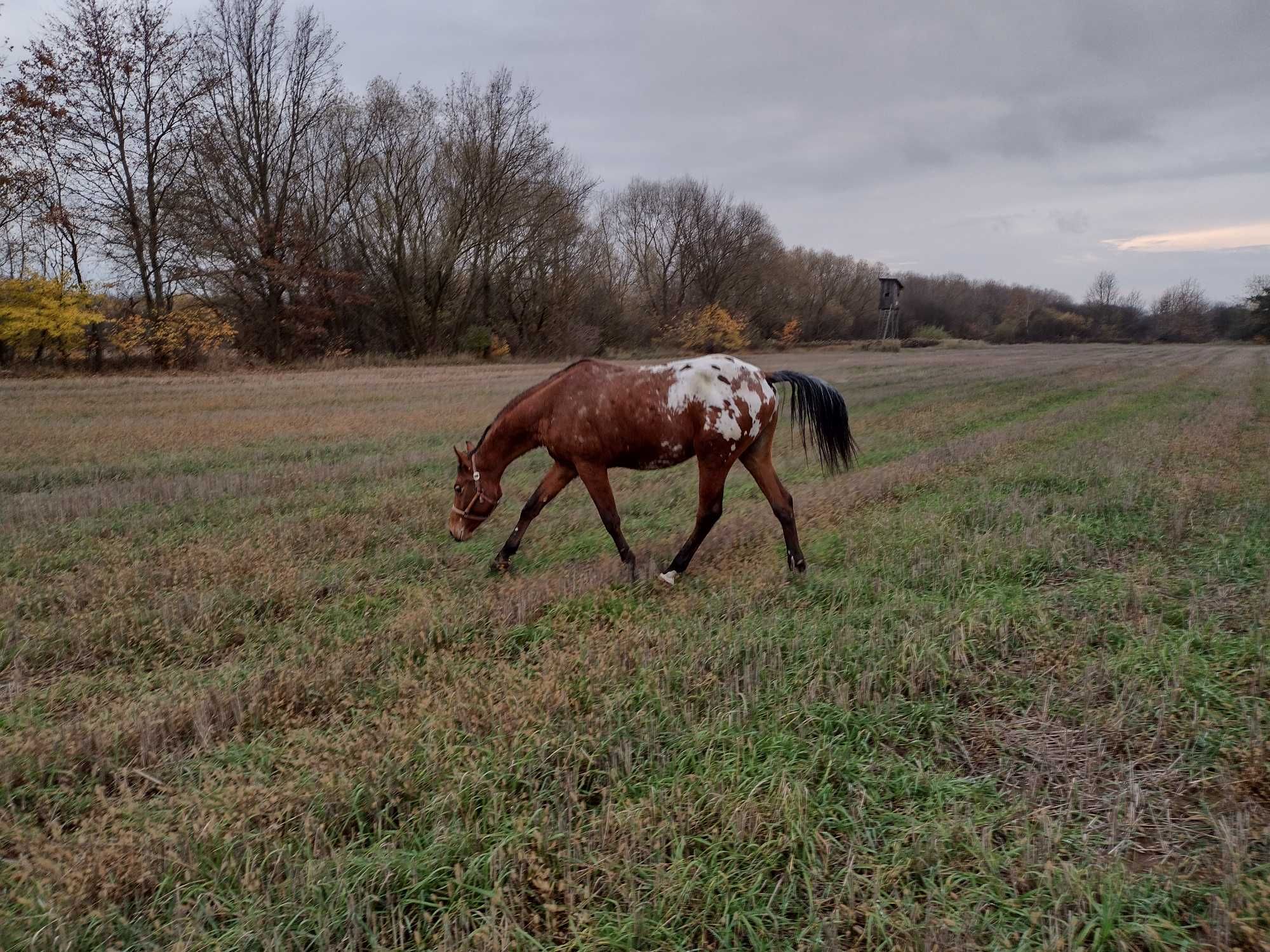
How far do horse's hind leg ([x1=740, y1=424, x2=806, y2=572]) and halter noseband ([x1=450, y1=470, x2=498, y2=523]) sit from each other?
7.70 feet

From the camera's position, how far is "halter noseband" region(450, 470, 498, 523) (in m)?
6.45

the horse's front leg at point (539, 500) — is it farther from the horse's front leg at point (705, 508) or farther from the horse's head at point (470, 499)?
the horse's front leg at point (705, 508)

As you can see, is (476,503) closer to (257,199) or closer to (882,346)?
(257,199)

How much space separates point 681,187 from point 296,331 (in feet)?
123

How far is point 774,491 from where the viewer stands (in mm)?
6027

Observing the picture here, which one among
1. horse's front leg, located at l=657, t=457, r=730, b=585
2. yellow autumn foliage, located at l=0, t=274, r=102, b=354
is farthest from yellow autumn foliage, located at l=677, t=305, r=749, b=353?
horse's front leg, located at l=657, t=457, r=730, b=585

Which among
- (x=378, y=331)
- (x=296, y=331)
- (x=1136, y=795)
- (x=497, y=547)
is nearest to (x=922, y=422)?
(x=497, y=547)

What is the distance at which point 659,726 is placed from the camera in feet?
11.3

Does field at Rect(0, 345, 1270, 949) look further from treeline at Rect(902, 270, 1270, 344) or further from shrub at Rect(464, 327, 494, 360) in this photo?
treeline at Rect(902, 270, 1270, 344)

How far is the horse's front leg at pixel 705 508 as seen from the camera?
5.78 meters

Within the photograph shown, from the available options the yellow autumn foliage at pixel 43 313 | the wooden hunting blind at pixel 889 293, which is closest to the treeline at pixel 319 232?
the yellow autumn foliage at pixel 43 313

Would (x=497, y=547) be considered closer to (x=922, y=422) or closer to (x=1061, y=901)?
(x=1061, y=901)

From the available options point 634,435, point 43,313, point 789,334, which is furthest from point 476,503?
point 789,334

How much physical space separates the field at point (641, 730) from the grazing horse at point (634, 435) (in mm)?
518
